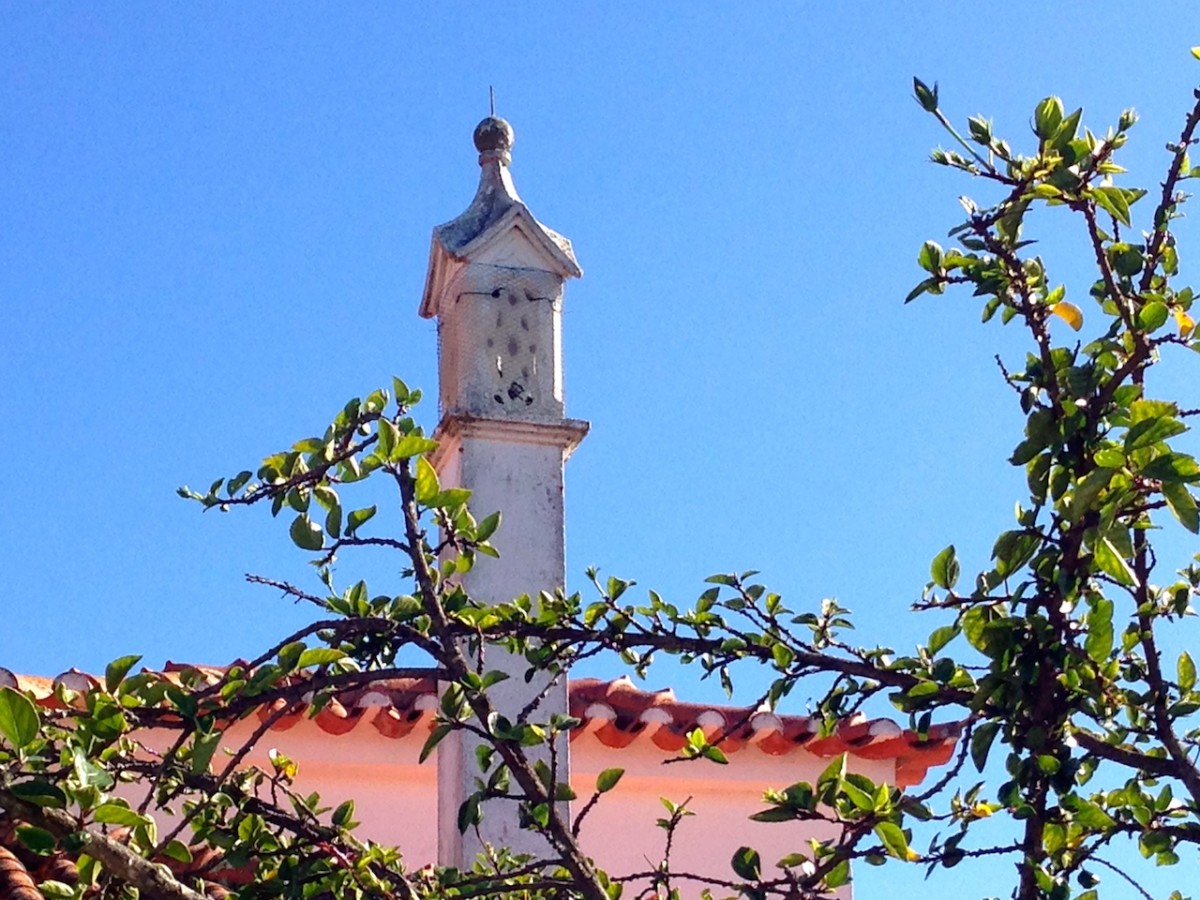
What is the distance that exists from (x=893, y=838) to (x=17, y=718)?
118 centimetres

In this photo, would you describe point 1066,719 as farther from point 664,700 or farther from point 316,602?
point 664,700

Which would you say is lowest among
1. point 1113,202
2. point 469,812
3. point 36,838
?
point 36,838

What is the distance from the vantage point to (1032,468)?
2512mm

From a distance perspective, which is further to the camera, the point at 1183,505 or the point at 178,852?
the point at 178,852

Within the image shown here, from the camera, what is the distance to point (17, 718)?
6.38ft

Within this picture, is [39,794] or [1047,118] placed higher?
[1047,118]

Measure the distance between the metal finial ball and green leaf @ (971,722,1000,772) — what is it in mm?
3526

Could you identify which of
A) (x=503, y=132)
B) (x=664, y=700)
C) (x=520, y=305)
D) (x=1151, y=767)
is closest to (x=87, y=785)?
(x=1151, y=767)

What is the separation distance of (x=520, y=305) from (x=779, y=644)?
2.49m

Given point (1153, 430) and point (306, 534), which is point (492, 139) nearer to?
point (306, 534)

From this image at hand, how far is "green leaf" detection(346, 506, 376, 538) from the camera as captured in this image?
2.79m

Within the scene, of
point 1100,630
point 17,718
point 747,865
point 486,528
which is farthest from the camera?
point 486,528

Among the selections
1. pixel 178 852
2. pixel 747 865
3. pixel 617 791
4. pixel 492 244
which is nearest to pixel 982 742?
pixel 747 865

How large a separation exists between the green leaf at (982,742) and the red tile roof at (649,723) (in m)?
3.08
